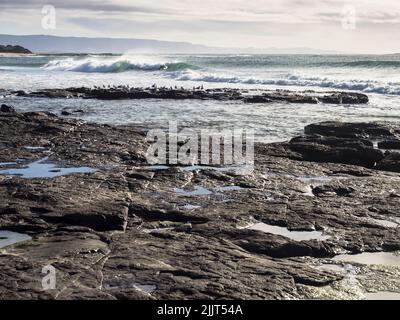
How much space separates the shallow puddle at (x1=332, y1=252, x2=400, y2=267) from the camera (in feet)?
29.3

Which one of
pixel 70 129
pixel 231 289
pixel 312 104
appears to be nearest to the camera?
pixel 231 289

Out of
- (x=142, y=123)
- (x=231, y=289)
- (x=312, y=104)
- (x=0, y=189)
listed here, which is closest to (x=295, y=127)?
(x=142, y=123)

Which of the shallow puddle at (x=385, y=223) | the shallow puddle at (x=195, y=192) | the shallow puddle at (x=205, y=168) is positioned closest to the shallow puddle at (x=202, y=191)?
the shallow puddle at (x=195, y=192)

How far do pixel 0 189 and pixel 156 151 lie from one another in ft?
20.0

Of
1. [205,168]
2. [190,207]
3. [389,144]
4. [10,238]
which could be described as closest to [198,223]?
[190,207]

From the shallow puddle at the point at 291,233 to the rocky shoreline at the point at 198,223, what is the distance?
0.02 metres

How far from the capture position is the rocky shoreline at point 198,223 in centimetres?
773

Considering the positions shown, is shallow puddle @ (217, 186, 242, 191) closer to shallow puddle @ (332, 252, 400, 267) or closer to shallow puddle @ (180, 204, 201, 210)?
shallow puddle @ (180, 204, 201, 210)

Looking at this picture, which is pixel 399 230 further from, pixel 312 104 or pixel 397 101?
pixel 397 101

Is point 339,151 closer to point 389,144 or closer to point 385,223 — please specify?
point 389,144

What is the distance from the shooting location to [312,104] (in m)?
37.2

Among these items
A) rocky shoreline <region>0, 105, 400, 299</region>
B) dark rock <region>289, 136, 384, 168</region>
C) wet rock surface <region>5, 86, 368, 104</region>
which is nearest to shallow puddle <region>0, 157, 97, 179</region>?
rocky shoreline <region>0, 105, 400, 299</region>
